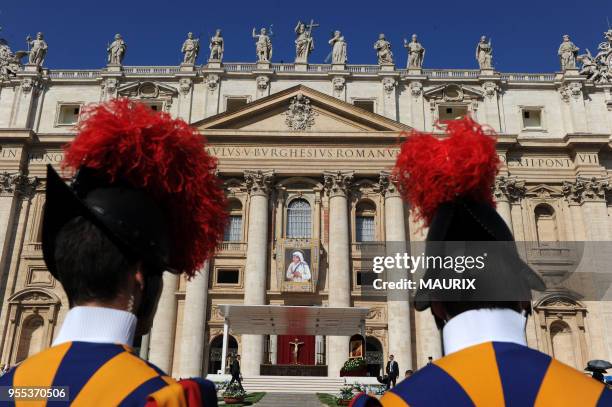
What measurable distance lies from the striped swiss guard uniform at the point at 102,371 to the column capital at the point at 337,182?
86.7ft

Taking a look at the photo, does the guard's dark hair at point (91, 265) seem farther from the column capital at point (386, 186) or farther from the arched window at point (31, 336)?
the arched window at point (31, 336)

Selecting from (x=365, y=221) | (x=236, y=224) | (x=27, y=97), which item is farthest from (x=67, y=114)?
(x=365, y=221)

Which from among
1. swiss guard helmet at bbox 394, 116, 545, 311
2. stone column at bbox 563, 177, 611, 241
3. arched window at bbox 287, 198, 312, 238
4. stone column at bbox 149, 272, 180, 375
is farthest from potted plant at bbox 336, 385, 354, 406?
stone column at bbox 563, 177, 611, 241

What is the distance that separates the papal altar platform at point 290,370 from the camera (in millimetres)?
22688

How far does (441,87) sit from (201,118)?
1375cm

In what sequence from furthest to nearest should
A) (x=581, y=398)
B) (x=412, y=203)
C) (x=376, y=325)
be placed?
1. (x=376, y=325)
2. (x=412, y=203)
3. (x=581, y=398)

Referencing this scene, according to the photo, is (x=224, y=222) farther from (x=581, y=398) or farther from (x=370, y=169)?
(x=370, y=169)

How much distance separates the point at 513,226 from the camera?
28.7m

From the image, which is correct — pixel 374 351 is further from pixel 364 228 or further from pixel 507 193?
pixel 507 193

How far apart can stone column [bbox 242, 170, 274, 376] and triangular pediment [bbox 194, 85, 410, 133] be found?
9.68ft

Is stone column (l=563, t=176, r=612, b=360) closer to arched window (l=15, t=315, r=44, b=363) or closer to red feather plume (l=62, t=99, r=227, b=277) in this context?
arched window (l=15, t=315, r=44, b=363)

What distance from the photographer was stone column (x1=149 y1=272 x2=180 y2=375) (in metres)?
26.3

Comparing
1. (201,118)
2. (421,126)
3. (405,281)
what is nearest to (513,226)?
(421,126)

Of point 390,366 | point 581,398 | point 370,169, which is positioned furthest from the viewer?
point 370,169
